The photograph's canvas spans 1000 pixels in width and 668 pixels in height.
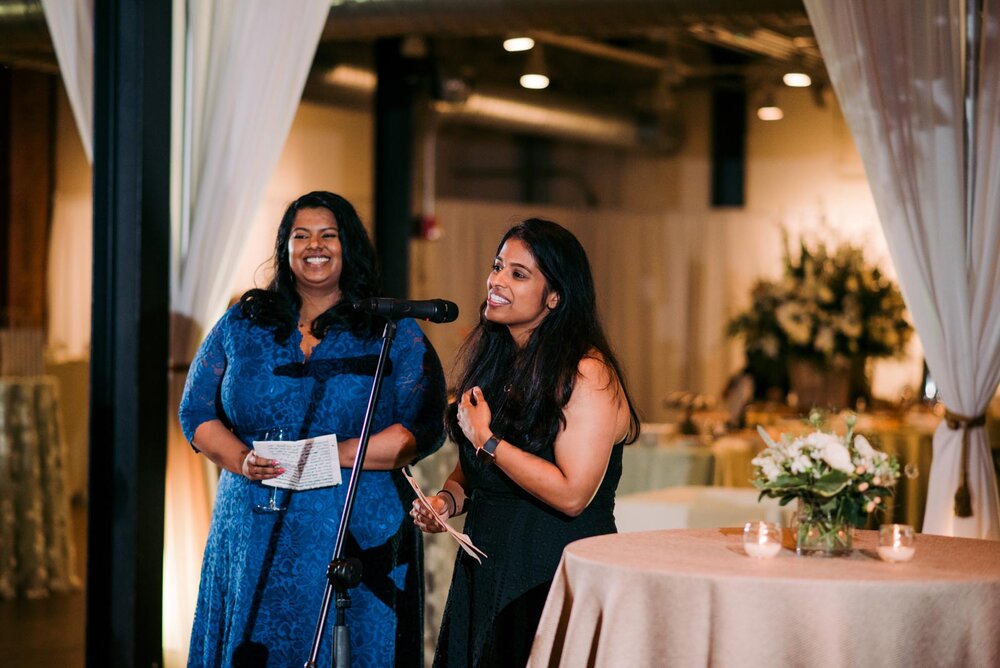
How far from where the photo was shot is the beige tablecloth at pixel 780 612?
253cm

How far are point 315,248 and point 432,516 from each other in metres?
0.90

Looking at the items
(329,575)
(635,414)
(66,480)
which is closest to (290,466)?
(329,575)

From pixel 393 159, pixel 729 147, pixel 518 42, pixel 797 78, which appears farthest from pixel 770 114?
pixel 393 159

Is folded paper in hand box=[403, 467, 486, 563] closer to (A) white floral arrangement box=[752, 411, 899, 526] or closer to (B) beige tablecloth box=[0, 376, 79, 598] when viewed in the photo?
(A) white floral arrangement box=[752, 411, 899, 526]

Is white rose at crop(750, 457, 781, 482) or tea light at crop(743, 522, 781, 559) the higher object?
white rose at crop(750, 457, 781, 482)

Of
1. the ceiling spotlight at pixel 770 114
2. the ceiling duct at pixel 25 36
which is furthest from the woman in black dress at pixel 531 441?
the ceiling spotlight at pixel 770 114

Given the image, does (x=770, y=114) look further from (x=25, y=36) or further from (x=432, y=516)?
(x=432, y=516)

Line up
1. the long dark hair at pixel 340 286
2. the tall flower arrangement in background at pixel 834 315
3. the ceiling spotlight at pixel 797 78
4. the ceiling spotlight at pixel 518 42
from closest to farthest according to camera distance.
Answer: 1. the long dark hair at pixel 340 286
2. the tall flower arrangement in background at pixel 834 315
3. the ceiling spotlight at pixel 518 42
4. the ceiling spotlight at pixel 797 78

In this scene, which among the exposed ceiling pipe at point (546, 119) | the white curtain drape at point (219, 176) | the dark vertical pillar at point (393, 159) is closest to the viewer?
the white curtain drape at point (219, 176)

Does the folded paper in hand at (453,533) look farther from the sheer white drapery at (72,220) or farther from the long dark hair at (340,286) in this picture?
the sheer white drapery at (72,220)

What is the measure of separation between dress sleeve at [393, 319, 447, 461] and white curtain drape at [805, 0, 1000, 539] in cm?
159

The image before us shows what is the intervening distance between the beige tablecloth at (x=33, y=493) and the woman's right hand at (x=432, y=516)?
124 inches

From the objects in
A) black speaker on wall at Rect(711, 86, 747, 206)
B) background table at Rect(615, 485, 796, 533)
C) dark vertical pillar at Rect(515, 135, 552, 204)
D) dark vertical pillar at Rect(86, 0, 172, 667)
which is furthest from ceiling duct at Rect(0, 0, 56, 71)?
black speaker on wall at Rect(711, 86, 747, 206)

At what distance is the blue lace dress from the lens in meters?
3.42
